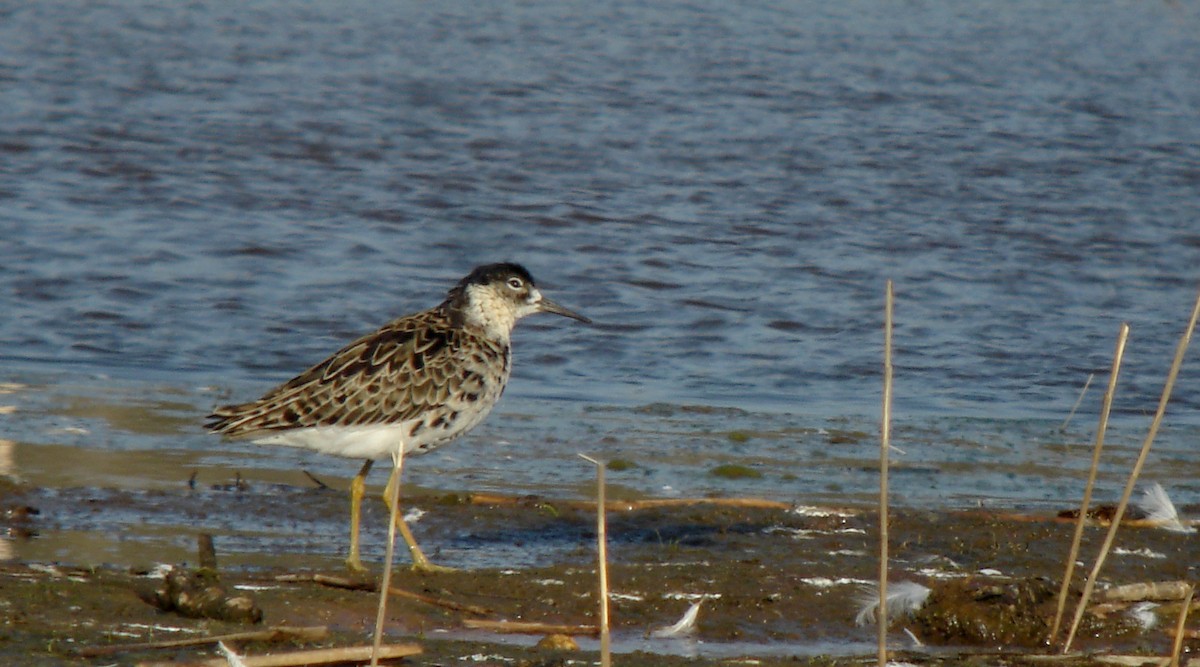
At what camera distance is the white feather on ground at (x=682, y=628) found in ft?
19.1

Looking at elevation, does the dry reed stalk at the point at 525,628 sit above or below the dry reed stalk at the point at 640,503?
above

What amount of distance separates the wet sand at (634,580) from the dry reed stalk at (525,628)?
0.10 feet

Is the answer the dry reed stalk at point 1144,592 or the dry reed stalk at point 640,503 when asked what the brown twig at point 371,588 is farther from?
the dry reed stalk at point 1144,592

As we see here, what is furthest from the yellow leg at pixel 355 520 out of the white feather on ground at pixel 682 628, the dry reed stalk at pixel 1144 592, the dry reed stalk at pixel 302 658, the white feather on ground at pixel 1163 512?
the white feather on ground at pixel 1163 512

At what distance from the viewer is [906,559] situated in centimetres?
683

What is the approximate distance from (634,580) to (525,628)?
2.43 ft

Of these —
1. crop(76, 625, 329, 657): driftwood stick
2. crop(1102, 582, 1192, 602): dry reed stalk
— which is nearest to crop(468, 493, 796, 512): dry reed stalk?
crop(1102, 582, 1192, 602): dry reed stalk

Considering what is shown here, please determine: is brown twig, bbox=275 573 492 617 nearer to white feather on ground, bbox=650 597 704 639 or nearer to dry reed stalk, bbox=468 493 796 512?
white feather on ground, bbox=650 597 704 639

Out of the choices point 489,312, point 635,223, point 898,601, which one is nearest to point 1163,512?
point 898,601

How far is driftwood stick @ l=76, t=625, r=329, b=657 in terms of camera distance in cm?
474

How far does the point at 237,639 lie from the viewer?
492cm

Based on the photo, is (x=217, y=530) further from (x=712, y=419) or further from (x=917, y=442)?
(x=917, y=442)

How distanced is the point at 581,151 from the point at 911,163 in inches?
115

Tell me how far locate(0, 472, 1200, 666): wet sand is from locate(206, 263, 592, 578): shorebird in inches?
16.7
